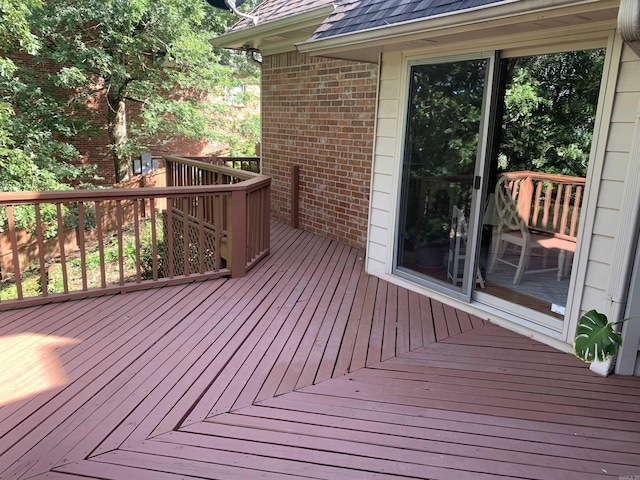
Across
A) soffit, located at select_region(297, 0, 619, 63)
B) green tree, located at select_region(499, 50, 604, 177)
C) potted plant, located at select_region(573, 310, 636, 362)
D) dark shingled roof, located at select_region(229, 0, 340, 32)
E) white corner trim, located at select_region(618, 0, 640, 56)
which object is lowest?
potted plant, located at select_region(573, 310, 636, 362)

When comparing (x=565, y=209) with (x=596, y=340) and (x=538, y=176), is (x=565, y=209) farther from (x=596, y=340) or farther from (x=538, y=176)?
(x=596, y=340)

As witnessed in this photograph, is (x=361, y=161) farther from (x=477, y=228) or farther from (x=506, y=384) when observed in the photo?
(x=506, y=384)

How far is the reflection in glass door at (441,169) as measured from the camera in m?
3.44

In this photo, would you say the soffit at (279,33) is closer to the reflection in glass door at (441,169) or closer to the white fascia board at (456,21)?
the white fascia board at (456,21)

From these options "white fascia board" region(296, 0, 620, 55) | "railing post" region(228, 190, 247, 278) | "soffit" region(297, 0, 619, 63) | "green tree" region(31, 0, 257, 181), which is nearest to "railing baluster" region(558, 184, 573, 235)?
"soffit" region(297, 0, 619, 63)

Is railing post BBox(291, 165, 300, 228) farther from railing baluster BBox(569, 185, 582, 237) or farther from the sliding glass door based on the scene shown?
railing baluster BBox(569, 185, 582, 237)

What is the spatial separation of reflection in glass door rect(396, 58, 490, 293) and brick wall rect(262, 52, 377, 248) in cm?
125

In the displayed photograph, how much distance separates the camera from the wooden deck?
1.91 meters

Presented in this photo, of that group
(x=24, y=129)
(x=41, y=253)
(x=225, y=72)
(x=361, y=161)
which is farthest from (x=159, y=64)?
(x=41, y=253)

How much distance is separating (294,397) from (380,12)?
2.89 metres

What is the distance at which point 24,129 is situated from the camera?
8.03 metres

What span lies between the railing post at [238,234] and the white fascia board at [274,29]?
2.12 m

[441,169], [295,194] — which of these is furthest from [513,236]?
[295,194]

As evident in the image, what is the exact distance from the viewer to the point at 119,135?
10852 mm
